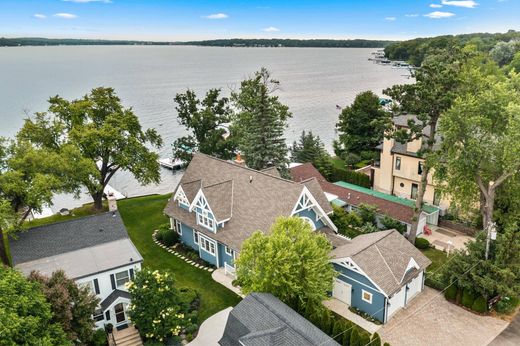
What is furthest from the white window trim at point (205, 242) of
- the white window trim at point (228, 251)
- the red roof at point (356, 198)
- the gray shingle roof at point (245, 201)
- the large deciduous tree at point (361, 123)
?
the large deciduous tree at point (361, 123)

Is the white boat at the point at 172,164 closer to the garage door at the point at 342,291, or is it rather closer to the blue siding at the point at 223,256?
the blue siding at the point at 223,256

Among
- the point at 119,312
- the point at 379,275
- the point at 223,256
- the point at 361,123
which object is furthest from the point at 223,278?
the point at 361,123

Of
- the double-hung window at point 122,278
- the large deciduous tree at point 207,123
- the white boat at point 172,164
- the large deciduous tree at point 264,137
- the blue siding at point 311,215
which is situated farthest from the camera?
the white boat at point 172,164

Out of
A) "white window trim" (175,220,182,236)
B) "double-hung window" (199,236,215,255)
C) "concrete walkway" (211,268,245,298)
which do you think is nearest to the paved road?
"concrete walkway" (211,268,245,298)

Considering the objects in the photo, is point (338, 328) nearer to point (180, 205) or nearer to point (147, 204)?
point (180, 205)

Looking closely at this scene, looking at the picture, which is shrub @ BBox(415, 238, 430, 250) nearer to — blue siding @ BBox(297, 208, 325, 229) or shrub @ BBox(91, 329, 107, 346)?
blue siding @ BBox(297, 208, 325, 229)

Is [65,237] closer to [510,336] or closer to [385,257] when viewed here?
[385,257]

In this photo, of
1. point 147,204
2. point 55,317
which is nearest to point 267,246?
point 55,317
